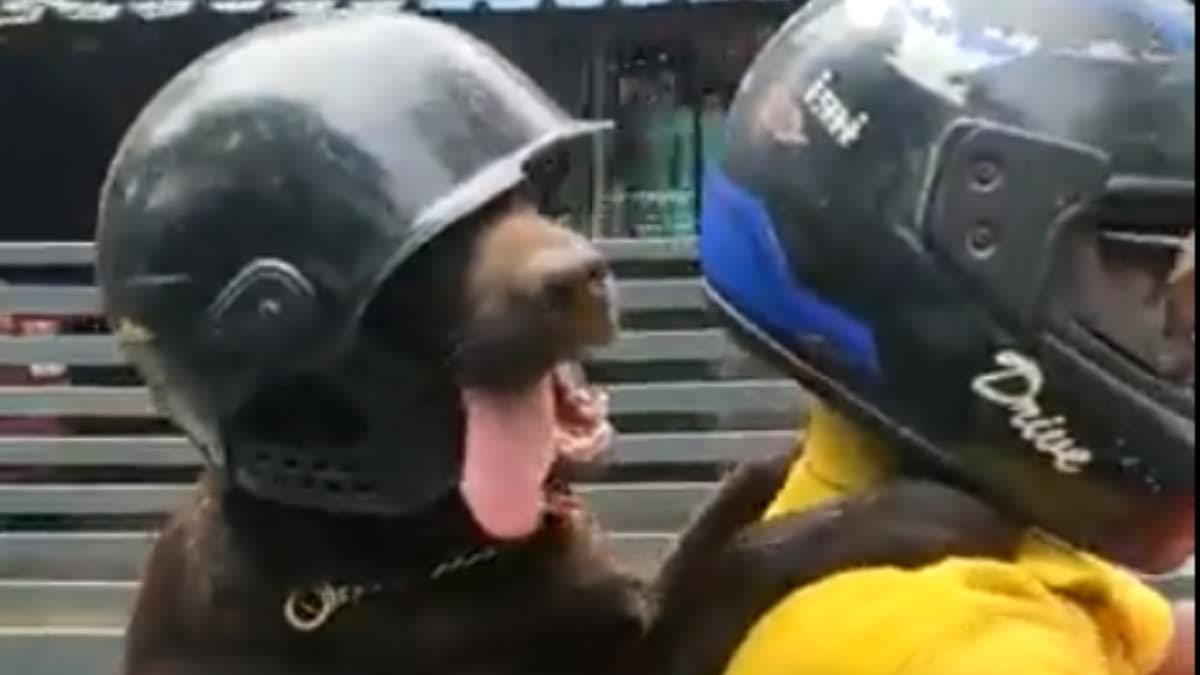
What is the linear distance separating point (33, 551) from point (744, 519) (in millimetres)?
2392

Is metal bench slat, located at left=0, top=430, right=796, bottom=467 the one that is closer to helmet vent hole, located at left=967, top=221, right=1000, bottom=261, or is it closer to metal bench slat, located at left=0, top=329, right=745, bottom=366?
metal bench slat, located at left=0, top=329, right=745, bottom=366

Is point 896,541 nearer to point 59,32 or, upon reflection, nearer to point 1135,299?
point 1135,299

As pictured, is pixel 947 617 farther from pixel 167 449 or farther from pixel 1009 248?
pixel 167 449

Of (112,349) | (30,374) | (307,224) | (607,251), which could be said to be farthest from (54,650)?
(307,224)

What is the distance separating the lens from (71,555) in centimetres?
414

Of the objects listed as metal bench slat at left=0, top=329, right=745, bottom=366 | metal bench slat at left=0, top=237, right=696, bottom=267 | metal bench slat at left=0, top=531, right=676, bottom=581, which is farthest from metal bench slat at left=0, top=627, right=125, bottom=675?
metal bench slat at left=0, top=237, right=696, bottom=267

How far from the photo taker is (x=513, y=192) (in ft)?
5.68

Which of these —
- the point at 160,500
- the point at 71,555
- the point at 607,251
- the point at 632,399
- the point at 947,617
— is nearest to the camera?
the point at 947,617

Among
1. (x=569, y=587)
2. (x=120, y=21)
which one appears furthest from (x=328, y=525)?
(x=120, y=21)

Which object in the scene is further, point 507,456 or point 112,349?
point 112,349

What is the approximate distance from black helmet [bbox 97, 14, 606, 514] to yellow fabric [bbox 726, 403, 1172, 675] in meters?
0.22

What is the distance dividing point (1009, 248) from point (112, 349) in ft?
7.11

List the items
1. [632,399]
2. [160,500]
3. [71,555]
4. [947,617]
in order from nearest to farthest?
[947,617] → [632,399] → [160,500] → [71,555]

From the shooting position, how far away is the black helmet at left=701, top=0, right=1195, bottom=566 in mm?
1646
